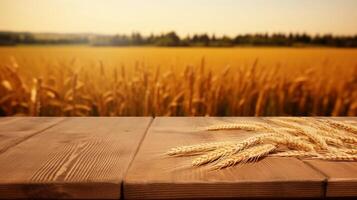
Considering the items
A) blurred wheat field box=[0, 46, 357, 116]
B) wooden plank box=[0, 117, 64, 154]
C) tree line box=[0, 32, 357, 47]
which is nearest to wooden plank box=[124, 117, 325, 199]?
wooden plank box=[0, 117, 64, 154]

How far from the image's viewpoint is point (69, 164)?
73cm

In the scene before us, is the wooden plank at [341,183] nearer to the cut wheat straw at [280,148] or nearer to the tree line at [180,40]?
the cut wheat straw at [280,148]

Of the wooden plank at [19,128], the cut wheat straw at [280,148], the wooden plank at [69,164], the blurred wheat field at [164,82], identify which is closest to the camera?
the wooden plank at [69,164]

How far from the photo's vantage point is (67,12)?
6.31 ft

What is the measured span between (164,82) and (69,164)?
4.18ft

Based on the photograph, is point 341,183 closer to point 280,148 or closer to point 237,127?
point 280,148

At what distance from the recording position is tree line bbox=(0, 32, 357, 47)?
1.93 m

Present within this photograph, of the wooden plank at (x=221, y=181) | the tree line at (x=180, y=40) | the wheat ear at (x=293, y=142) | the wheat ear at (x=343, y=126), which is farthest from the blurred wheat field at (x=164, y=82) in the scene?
the wooden plank at (x=221, y=181)

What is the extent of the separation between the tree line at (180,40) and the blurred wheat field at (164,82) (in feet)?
0.11

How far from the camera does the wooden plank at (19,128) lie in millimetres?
935

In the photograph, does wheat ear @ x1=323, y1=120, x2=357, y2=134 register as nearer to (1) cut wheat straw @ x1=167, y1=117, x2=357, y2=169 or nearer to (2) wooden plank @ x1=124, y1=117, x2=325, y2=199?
(1) cut wheat straw @ x1=167, y1=117, x2=357, y2=169

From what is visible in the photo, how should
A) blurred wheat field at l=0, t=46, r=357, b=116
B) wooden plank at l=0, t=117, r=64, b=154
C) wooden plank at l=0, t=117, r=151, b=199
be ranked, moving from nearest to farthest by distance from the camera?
wooden plank at l=0, t=117, r=151, b=199 < wooden plank at l=0, t=117, r=64, b=154 < blurred wheat field at l=0, t=46, r=357, b=116

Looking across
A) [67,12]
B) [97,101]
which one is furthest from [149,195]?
[67,12]

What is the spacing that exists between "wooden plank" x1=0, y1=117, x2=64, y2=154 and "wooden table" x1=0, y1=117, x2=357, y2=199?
0.07 feet
